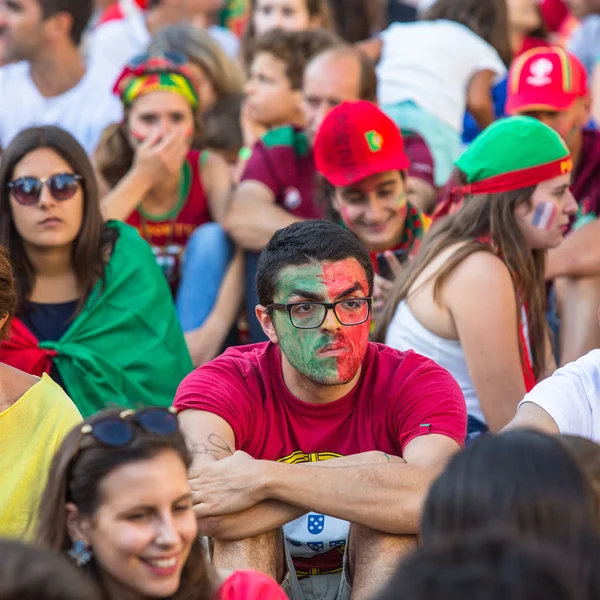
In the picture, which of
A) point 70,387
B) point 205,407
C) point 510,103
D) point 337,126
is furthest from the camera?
point 510,103

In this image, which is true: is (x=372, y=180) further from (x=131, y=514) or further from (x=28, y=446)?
(x=131, y=514)

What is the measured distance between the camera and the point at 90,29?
8391 mm

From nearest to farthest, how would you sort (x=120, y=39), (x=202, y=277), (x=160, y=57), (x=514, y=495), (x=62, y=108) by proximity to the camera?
(x=514, y=495) < (x=202, y=277) < (x=160, y=57) < (x=62, y=108) < (x=120, y=39)

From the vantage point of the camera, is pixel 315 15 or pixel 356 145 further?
pixel 315 15

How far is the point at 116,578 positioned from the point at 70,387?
1.92 meters

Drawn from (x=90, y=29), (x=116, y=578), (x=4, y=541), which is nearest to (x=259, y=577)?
(x=116, y=578)

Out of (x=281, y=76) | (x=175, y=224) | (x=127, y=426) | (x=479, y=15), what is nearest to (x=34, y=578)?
(x=127, y=426)

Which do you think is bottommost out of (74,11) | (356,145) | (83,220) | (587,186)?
(587,186)

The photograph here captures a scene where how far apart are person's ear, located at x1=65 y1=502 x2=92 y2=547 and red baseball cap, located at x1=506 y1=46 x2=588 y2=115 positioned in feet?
11.7

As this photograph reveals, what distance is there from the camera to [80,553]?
2.51m

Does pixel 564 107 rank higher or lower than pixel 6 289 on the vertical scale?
higher

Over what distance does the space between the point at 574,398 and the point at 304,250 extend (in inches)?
33.7

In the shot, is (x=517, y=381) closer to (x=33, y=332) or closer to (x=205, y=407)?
(x=205, y=407)

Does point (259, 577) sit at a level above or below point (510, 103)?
below
